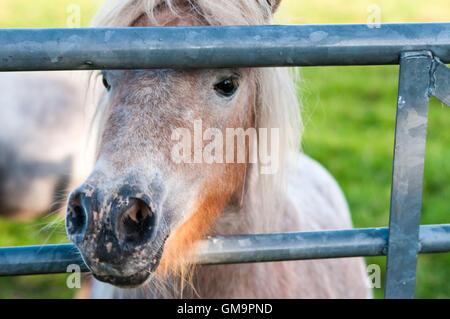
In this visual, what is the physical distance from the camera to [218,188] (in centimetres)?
184

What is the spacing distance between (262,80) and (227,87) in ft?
0.77

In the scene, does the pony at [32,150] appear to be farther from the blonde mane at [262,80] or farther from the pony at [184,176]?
the blonde mane at [262,80]

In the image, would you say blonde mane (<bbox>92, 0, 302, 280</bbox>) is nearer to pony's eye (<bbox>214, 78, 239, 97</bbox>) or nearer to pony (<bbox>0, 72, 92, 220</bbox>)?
pony's eye (<bbox>214, 78, 239, 97</bbox>)

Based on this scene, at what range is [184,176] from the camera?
160cm

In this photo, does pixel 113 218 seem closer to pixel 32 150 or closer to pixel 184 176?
pixel 184 176

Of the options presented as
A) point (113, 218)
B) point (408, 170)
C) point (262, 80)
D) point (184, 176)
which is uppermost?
point (262, 80)

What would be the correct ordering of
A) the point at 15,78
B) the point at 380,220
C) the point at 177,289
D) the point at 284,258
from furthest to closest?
the point at 15,78, the point at 380,220, the point at 177,289, the point at 284,258

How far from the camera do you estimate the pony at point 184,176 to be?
1.38m

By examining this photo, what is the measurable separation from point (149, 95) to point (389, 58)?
2.48 feet

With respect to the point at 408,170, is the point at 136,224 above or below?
below

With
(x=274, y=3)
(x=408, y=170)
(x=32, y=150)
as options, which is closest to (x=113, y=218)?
(x=408, y=170)

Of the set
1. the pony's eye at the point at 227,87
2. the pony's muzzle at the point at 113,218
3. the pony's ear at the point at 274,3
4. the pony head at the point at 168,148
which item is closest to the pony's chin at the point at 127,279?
the pony head at the point at 168,148
